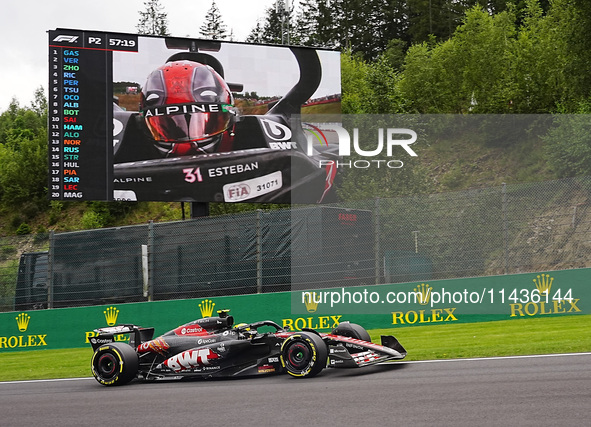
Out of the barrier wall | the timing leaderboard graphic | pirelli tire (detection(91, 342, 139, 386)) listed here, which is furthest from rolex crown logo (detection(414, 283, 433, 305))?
the timing leaderboard graphic

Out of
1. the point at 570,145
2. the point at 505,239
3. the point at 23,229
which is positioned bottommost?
the point at 505,239

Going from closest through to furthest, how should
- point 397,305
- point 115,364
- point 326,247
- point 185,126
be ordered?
point 115,364 < point 397,305 < point 326,247 < point 185,126

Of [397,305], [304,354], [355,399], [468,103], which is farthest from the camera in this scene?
[468,103]

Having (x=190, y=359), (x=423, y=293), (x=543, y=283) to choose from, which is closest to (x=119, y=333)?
(x=190, y=359)

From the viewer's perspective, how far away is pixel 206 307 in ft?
53.4

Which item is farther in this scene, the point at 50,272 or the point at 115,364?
the point at 50,272

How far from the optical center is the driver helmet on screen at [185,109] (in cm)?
2047

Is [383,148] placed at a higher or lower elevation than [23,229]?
higher

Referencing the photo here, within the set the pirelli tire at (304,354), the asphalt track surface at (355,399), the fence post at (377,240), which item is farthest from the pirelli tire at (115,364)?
the fence post at (377,240)

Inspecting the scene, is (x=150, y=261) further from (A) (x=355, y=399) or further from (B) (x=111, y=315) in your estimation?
(A) (x=355, y=399)

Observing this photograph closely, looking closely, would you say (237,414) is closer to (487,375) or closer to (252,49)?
(487,375)

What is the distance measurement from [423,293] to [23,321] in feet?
31.6

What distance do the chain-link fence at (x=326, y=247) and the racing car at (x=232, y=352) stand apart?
221 inches

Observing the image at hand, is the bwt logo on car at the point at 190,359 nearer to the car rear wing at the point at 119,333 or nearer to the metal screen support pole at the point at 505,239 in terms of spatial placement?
the car rear wing at the point at 119,333
